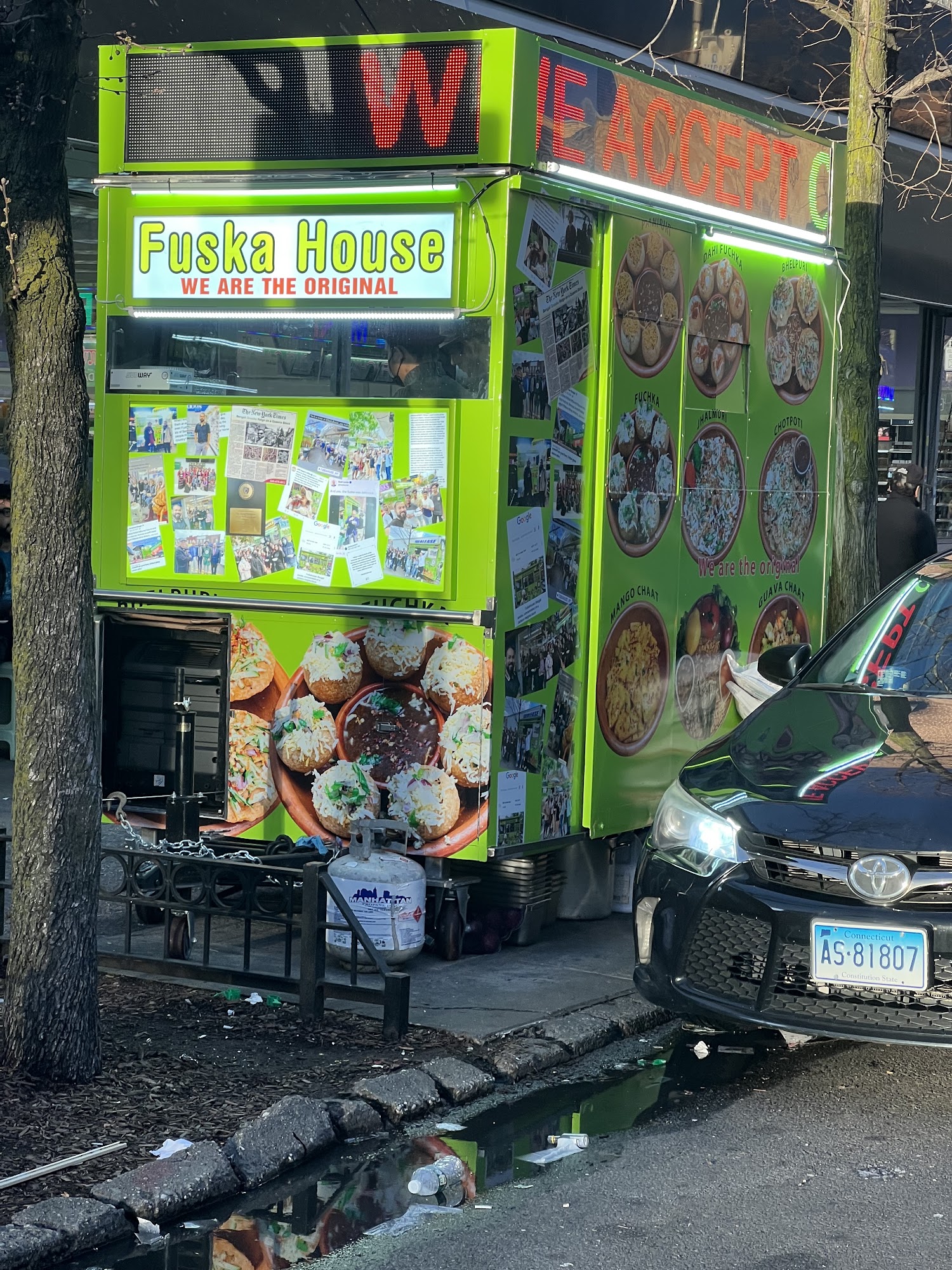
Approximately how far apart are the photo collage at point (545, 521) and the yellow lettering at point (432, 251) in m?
0.29

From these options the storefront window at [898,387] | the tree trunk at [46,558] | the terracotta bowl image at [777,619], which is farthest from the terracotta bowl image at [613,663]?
the storefront window at [898,387]

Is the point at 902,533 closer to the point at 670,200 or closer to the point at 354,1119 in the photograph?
the point at 670,200

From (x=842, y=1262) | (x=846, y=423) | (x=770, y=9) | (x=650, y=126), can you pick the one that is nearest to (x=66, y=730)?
(x=842, y=1262)

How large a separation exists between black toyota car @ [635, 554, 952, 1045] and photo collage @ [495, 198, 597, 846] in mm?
1099

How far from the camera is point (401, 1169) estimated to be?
4.86 metres

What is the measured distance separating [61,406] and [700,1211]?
288 cm

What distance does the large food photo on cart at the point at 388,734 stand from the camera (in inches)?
266

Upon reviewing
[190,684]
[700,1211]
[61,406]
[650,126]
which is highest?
[650,126]

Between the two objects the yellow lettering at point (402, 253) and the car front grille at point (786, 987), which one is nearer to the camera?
the car front grille at point (786, 987)

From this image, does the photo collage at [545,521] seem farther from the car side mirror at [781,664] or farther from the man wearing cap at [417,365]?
the car side mirror at [781,664]

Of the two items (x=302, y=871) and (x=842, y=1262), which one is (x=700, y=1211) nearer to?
(x=842, y=1262)

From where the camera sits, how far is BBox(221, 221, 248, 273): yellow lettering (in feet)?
23.1

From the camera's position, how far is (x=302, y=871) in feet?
19.2

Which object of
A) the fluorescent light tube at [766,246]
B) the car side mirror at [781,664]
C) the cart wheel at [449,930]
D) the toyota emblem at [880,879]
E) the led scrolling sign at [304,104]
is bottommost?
the cart wheel at [449,930]
